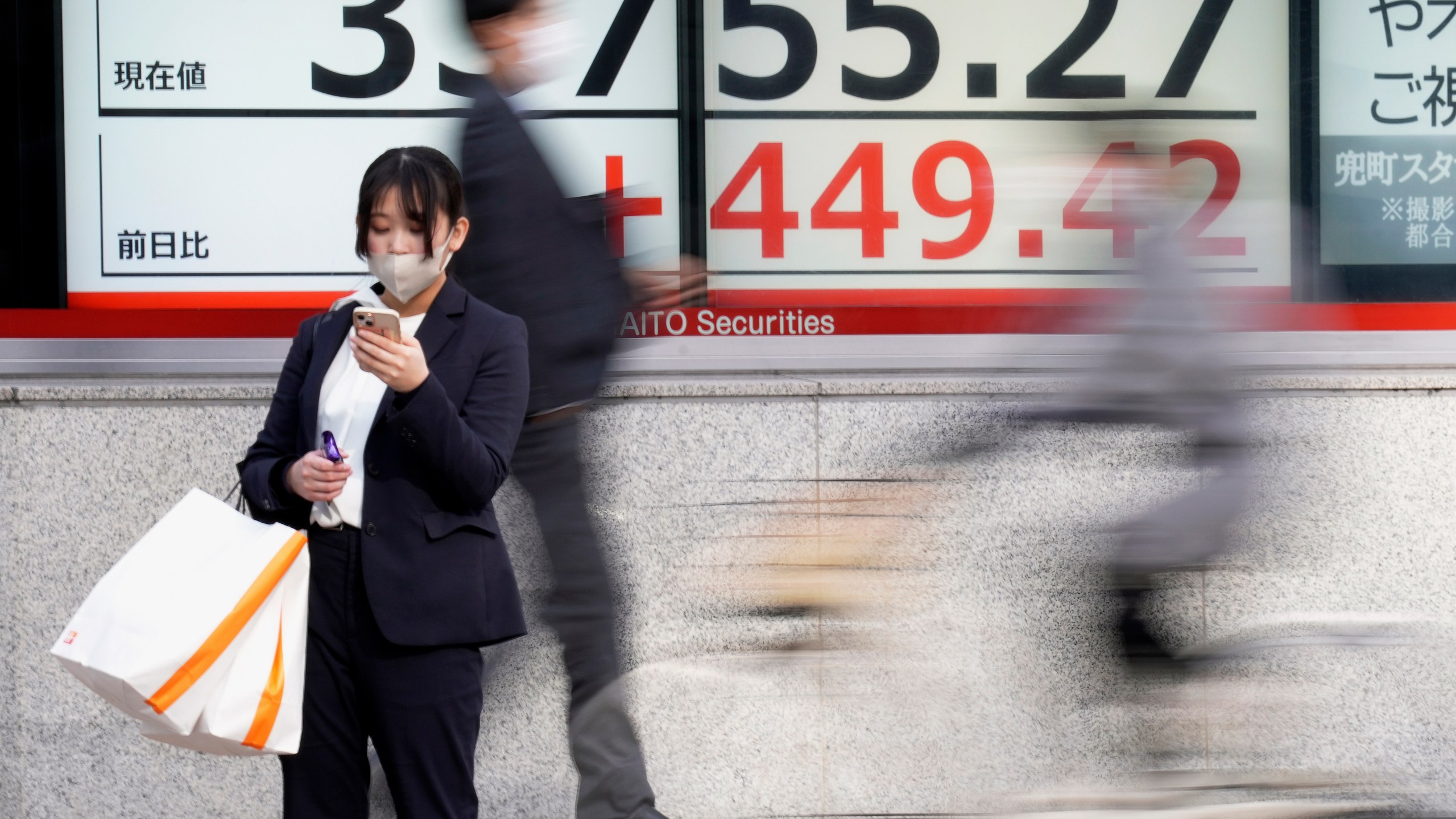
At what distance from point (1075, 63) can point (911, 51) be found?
59 cm

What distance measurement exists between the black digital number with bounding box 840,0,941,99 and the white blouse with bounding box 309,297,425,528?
8.68ft

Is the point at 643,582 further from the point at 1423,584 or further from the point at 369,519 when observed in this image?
the point at 1423,584

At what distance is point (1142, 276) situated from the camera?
2.64 meters

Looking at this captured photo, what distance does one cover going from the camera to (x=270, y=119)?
4469mm

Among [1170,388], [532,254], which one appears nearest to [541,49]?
[532,254]

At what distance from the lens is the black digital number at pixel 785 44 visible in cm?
453

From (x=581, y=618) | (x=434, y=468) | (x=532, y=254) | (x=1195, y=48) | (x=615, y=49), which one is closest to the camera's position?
(x=434, y=468)

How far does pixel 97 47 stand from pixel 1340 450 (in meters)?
4.47

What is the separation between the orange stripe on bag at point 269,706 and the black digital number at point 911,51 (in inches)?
123

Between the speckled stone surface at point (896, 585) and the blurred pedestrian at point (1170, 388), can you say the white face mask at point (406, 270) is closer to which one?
the blurred pedestrian at point (1170, 388)

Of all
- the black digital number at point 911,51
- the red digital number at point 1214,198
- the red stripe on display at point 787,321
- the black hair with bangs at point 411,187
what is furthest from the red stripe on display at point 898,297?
the black hair with bangs at point 411,187

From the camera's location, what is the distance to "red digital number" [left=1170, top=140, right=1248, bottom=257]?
8.89 feet

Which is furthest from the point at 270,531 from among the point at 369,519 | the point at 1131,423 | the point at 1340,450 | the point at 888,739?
the point at 1340,450

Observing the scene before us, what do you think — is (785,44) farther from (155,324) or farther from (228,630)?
(228,630)
